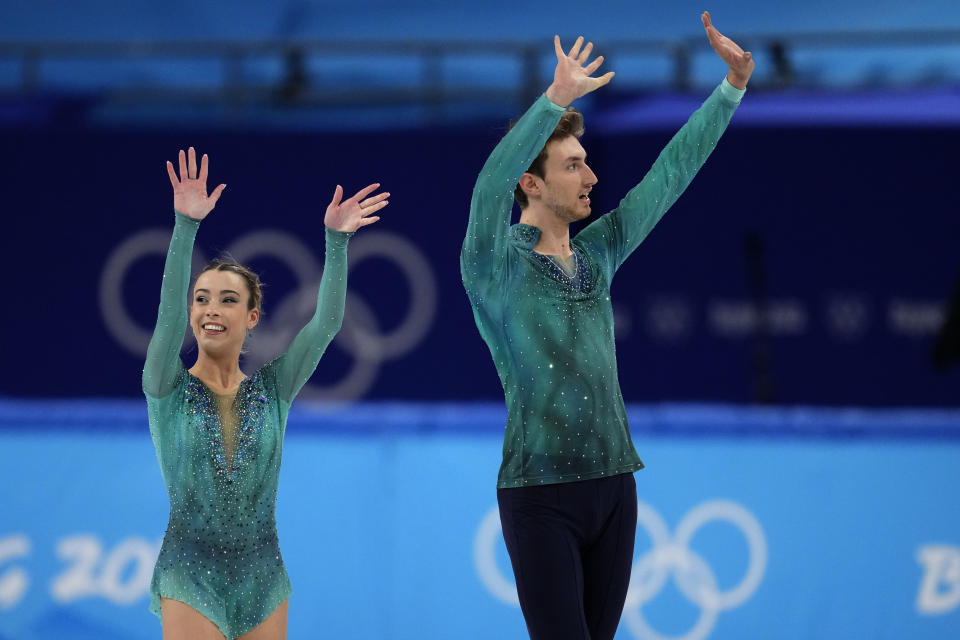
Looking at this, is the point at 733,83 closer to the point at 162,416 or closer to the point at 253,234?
the point at 162,416

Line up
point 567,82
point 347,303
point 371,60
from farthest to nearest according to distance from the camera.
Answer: point 347,303 < point 371,60 < point 567,82

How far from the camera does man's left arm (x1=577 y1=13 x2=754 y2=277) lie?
3.19 m

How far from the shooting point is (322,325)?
10.4ft

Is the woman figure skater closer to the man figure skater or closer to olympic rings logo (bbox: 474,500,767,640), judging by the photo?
the man figure skater

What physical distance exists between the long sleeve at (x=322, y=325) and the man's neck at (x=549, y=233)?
521mm

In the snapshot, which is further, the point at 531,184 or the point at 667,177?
the point at 667,177

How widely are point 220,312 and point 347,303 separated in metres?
5.26

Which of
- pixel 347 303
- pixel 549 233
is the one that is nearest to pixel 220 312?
pixel 549 233

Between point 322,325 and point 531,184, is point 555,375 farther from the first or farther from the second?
point 322,325

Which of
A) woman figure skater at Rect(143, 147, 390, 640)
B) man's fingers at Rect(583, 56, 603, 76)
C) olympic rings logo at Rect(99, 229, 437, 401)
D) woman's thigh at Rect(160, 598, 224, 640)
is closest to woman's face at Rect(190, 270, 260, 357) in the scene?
woman figure skater at Rect(143, 147, 390, 640)

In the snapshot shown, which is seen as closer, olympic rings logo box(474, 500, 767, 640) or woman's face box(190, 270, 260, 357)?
woman's face box(190, 270, 260, 357)

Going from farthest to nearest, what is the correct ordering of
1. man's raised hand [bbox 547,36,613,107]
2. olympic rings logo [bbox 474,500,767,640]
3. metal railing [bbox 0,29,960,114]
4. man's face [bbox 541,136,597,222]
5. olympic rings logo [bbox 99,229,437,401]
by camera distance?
olympic rings logo [bbox 99,229,437,401] → metal railing [bbox 0,29,960,114] → olympic rings logo [bbox 474,500,767,640] → man's face [bbox 541,136,597,222] → man's raised hand [bbox 547,36,613,107]

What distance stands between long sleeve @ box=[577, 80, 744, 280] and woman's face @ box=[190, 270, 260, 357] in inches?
38.5

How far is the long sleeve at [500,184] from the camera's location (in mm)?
2713
